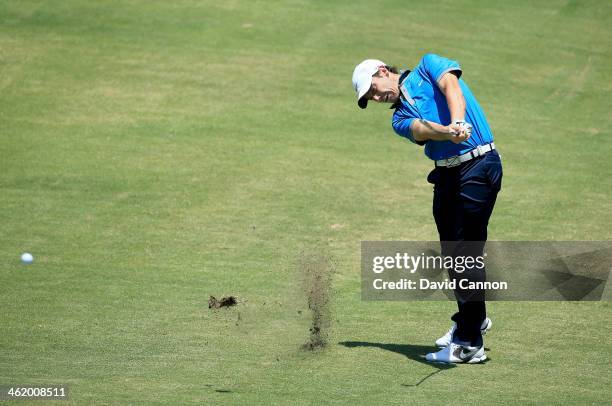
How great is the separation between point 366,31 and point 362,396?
10.9 metres

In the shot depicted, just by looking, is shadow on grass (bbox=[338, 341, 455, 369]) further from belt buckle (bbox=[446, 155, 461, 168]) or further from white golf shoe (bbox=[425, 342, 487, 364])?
belt buckle (bbox=[446, 155, 461, 168])

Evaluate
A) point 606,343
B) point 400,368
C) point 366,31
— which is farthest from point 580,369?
point 366,31

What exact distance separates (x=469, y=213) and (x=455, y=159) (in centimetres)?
42

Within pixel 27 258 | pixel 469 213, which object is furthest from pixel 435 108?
pixel 27 258

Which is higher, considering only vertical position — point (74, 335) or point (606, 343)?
point (606, 343)

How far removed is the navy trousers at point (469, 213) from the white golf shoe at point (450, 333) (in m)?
0.14

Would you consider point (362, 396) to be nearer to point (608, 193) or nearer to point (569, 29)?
point (608, 193)

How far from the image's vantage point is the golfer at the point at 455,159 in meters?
7.70

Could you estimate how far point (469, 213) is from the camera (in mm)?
7781

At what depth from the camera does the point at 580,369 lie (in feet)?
24.8

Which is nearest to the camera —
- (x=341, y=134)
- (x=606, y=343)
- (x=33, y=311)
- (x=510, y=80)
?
(x=606, y=343)

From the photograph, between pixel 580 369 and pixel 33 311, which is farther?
pixel 33 311

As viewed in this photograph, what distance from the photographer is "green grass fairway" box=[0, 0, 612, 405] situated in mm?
7691

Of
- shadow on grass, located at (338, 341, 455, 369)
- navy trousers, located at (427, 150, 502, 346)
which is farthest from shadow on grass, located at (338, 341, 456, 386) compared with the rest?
navy trousers, located at (427, 150, 502, 346)
